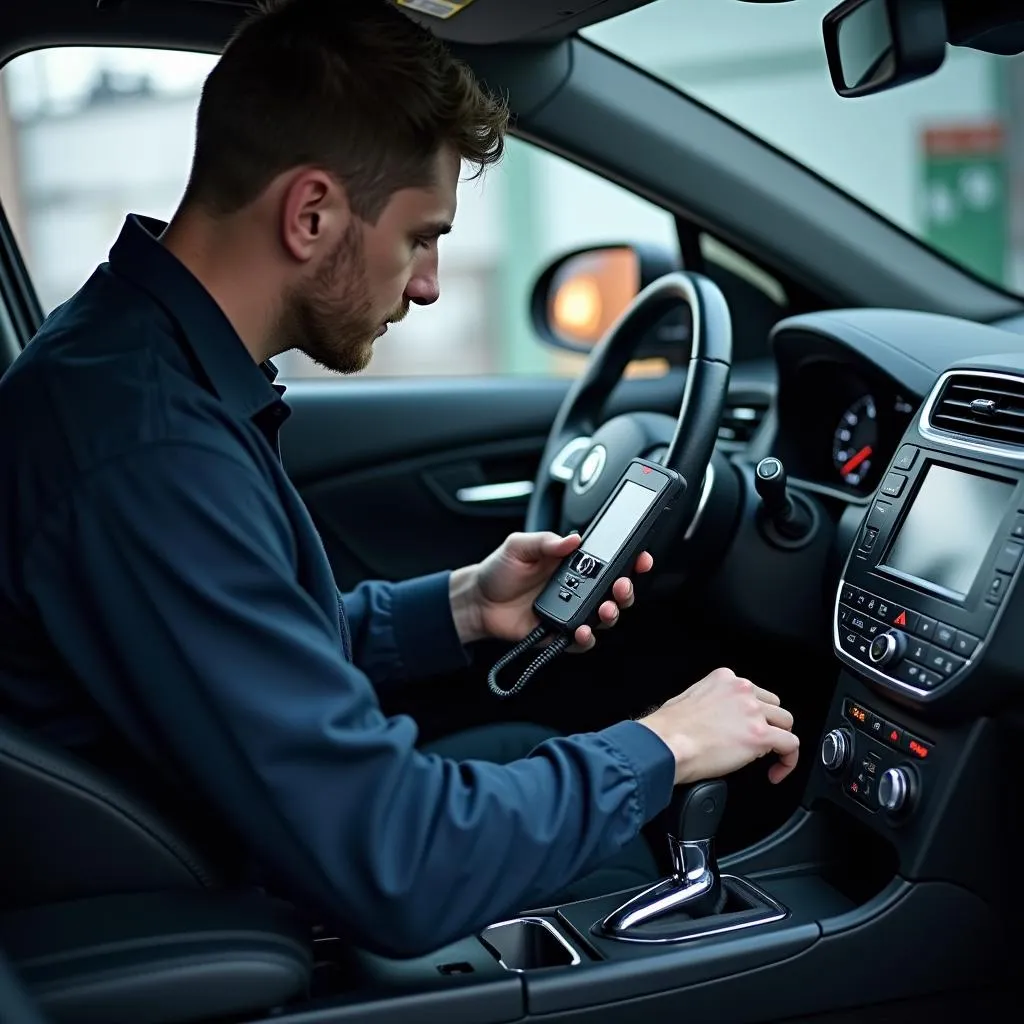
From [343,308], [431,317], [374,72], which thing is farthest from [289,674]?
[431,317]

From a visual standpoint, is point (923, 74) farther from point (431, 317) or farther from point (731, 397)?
point (431, 317)

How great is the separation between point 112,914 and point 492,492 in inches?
60.0

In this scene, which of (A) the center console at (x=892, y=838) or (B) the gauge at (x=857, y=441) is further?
(B) the gauge at (x=857, y=441)

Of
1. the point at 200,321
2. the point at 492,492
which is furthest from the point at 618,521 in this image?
the point at 492,492

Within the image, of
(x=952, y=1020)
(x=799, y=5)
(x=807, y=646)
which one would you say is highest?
(x=799, y=5)

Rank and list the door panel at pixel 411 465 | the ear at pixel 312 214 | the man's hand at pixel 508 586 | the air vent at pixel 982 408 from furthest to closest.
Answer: the door panel at pixel 411 465
the man's hand at pixel 508 586
the air vent at pixel 982 408
the ear at pixel 312 214

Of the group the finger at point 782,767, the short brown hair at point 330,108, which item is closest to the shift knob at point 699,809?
the finger at point 782,767

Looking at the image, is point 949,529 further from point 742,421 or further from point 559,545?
point 742,421

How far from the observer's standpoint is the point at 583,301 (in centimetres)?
281

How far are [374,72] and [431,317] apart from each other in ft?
21.8

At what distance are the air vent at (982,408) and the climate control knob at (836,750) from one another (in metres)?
0.39

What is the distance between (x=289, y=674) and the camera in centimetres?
108

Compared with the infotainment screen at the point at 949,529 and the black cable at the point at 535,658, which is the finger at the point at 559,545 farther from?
the infotainment screen at the point at 949,529

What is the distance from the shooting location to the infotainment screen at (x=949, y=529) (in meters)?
1.52
